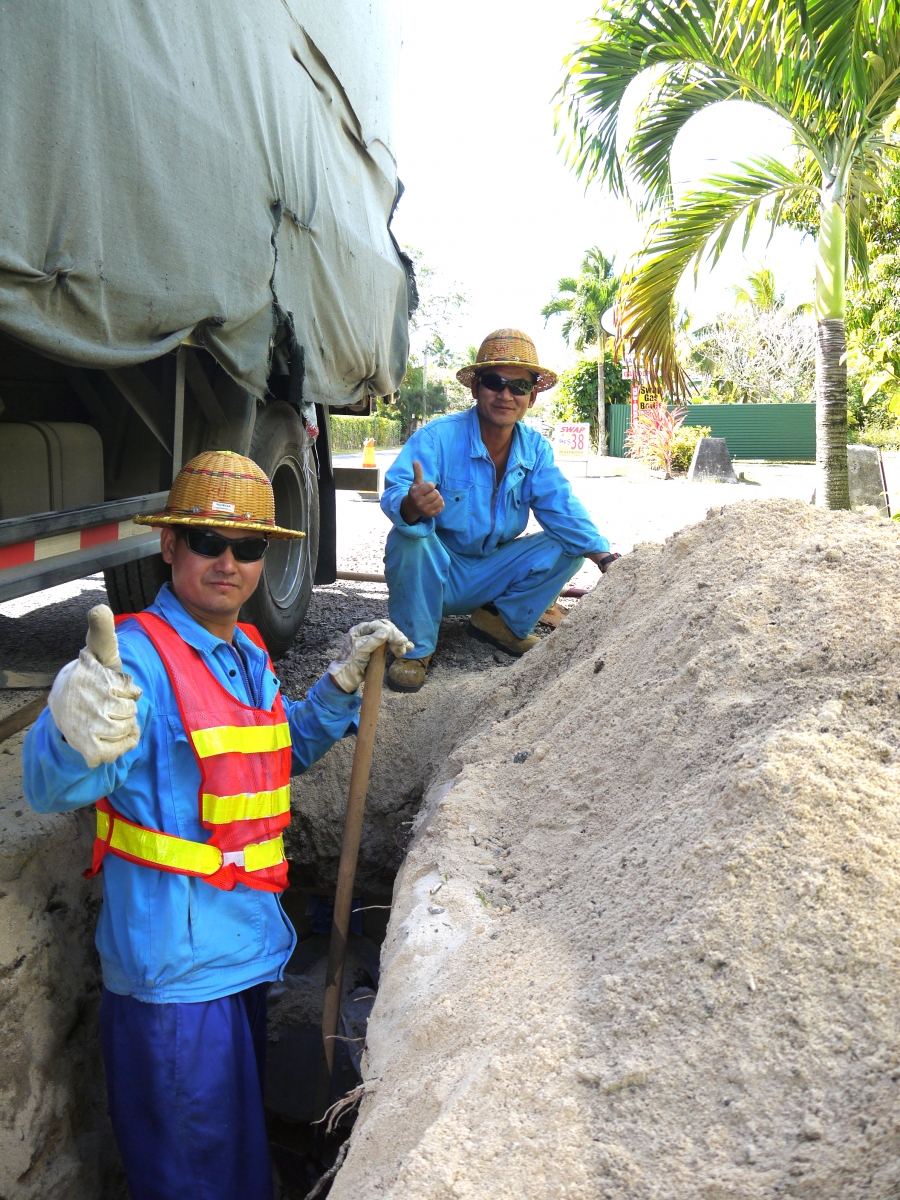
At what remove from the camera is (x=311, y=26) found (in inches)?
142

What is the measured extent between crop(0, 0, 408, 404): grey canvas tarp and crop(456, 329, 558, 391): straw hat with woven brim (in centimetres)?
74

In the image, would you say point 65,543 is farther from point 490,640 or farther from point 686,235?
point 686,235

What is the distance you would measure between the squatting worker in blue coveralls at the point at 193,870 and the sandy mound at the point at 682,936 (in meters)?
0.43

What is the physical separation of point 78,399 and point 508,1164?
3.69 m

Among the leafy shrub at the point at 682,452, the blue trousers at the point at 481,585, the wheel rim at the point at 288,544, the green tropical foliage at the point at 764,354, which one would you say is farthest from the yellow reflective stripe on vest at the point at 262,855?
the green tropical foliage at the point at 764,354

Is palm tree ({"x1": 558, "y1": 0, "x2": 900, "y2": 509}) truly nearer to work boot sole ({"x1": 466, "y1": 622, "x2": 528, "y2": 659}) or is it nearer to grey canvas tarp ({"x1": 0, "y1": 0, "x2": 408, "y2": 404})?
grey canvas tarp ({"x1": 0, "y1": 0, "x2": 408, "y2": 404})

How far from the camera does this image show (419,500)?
354 cm

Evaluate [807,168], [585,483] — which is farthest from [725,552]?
[585,483]

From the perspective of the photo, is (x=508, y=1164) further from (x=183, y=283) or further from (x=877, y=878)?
(x=183, y=283)

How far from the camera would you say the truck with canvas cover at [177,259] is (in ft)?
7.07

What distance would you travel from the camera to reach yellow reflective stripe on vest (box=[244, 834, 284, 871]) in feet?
7.28

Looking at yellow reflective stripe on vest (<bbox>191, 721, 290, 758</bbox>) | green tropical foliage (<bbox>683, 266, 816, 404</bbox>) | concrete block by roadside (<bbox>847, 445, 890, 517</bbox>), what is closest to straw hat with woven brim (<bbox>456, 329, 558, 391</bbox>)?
yellow reflective stripe on vest (<bbox>191, 721, 290, 758</bbox>)

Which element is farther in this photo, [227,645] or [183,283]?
[183,283]

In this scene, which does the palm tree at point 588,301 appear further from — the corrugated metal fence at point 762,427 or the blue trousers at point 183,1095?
the blue trousers at point 183,1095
